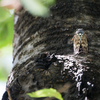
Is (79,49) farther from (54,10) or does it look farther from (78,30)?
(54,10)

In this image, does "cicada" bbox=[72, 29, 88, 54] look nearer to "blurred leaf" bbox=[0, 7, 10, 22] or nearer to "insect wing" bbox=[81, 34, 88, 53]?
"insect wing" bbox=[81, 34, 88, 53]

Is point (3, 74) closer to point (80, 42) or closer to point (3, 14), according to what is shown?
point (3, 14)

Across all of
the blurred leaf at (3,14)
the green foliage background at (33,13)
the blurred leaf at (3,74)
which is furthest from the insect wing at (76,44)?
the blurred leaf at (3,74)

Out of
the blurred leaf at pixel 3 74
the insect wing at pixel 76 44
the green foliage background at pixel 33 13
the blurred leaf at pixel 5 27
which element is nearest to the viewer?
the green foliage background at pixel 33 13

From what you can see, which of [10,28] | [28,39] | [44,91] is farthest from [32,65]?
[10,28]

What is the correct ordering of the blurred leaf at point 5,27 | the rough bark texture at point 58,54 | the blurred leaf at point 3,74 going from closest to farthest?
the rough bark texture at point 58,54 < the blurred leaf at point 5,27 < the blurred leaf at point 3,74

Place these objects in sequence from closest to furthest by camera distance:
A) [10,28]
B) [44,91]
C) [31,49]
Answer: [44,91] < [31,49] < [10,28]

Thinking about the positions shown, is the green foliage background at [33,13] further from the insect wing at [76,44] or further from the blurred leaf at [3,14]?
the insect wing at [76,44]
